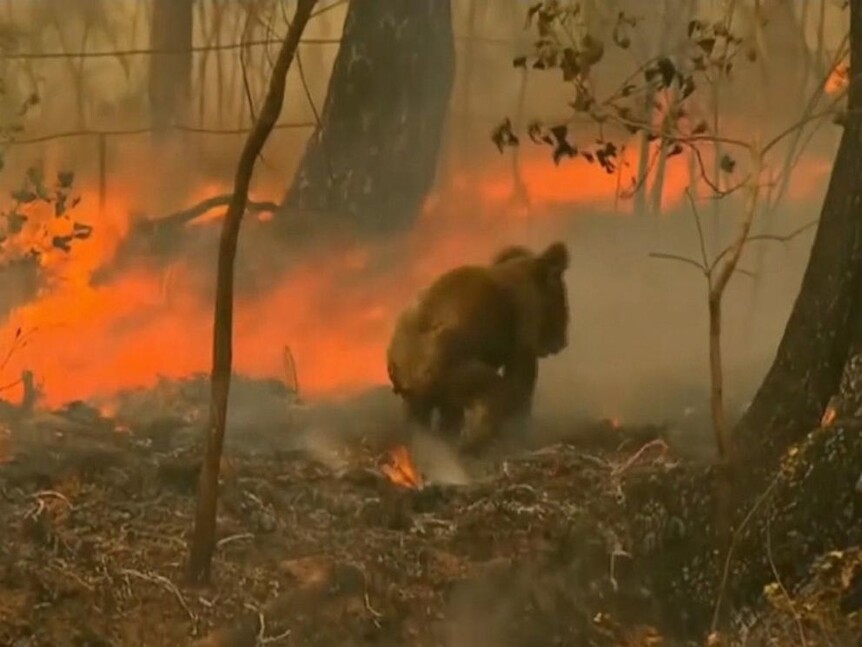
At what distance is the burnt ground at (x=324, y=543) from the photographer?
171 cm

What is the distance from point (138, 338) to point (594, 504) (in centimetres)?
68

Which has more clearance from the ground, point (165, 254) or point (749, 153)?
point (749, 153)

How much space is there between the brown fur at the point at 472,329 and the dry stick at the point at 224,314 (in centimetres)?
24

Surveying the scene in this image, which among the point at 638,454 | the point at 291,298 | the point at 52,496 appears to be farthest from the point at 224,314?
the point at 638,454

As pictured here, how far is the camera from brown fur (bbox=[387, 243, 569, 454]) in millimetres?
1787

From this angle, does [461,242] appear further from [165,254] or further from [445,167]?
[165,254]

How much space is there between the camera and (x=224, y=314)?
69.1 inches

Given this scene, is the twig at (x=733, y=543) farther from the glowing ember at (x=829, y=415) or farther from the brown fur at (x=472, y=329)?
the brown fur at (x=472, y=329)

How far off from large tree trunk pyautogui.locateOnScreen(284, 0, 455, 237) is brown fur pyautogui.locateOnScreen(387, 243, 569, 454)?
0.13 m

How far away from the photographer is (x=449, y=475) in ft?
5.86

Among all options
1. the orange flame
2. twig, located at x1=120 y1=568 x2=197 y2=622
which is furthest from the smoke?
twig, located at x1=120 y1=568 x2=197 y2=622

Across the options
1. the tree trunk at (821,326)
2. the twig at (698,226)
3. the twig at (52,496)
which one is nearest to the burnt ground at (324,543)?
the twig at (52,496)

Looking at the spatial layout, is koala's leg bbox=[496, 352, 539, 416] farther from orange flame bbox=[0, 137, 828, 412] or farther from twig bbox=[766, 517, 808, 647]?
twig bbox=[766, 517, 808, 647]

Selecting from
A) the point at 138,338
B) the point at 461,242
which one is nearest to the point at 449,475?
the point at 461,242
